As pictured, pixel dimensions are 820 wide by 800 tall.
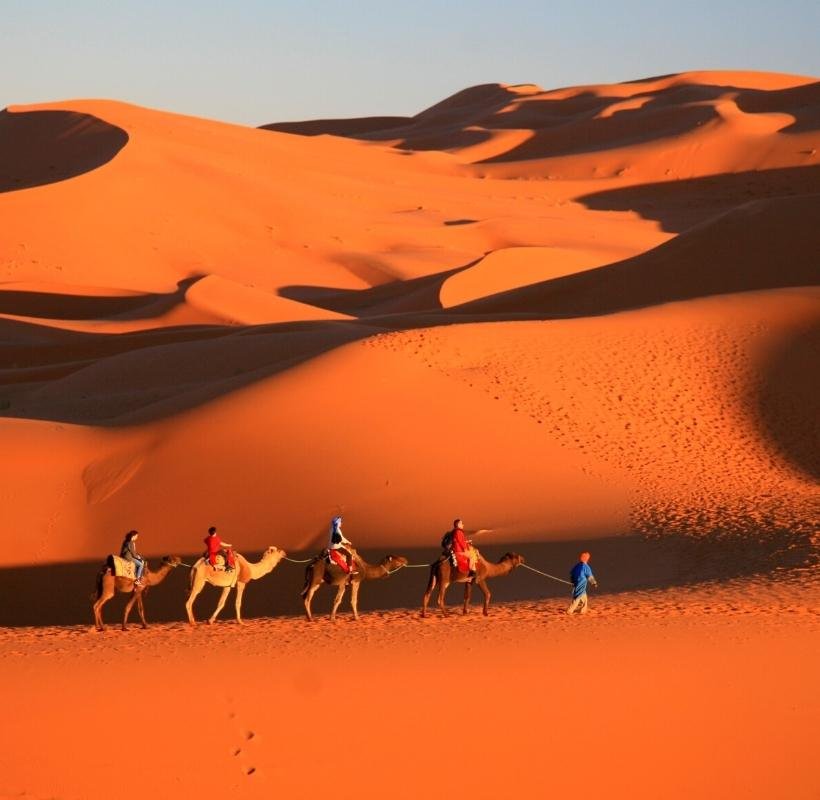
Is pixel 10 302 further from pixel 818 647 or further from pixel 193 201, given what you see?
pixel 818 647

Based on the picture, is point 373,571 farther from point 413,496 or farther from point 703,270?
point 703,270

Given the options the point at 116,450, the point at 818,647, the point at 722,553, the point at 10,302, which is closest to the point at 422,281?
the point at 10,302

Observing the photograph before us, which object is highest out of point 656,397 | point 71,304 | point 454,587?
point 656,397

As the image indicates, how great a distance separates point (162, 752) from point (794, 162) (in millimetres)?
65448

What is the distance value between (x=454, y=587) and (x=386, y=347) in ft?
→ 25.7

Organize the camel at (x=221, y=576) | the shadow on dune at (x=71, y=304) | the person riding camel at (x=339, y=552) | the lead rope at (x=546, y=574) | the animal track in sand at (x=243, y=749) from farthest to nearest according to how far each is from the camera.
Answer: the shadow on dune at (x=71, y=304) → the lead rope at (x=546, y=574) → the camel at (x=221, y=576) → the person riding camel at (x=339, y=552) → the animal track in sand at (x=243, y=749)

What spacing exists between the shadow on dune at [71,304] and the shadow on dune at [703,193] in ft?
90.2

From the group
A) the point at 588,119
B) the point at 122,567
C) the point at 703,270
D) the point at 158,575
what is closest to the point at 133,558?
the point at 122,567

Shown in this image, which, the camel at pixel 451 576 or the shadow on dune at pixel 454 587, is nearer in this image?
the camel at pixel 451 576

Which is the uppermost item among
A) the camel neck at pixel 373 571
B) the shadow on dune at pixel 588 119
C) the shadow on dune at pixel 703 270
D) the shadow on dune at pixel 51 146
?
the shadow on dune at pixel 588 119

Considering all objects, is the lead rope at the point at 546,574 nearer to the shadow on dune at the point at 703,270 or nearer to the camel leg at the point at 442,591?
the camel leg at the point at 442,591

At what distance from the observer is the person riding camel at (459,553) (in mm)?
14484

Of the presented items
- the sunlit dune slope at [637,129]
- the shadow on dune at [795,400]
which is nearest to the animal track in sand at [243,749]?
the shadow on dune at [795,400]

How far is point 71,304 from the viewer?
46.7 m
